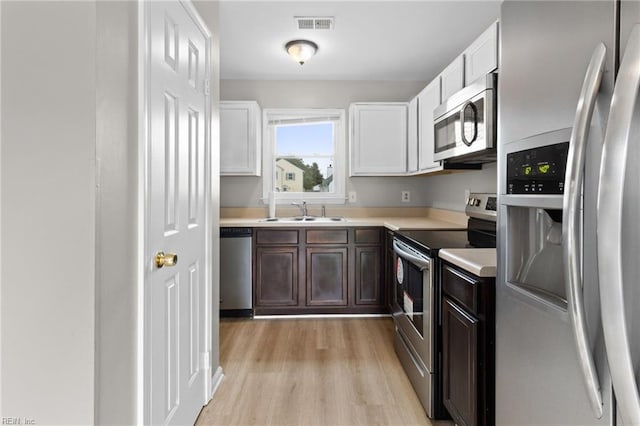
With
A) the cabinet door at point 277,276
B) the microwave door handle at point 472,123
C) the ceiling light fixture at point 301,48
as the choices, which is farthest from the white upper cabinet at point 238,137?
the microwave door handle at point 472,123

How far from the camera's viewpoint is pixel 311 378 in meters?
2.16

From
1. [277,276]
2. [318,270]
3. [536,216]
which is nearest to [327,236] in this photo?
[318,270]

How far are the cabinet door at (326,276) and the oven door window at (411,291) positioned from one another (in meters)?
0.86

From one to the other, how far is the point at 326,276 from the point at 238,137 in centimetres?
164

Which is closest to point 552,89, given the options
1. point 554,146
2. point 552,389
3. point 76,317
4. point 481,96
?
point 554,146

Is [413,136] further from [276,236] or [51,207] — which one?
[51,207]

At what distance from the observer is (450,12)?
2.48 m

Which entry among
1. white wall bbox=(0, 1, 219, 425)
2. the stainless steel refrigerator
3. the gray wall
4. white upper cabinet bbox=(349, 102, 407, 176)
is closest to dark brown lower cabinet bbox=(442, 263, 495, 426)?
the stainless steel refrigerator

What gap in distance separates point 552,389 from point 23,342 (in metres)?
1.36

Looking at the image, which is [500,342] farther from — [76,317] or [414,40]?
[414,40]

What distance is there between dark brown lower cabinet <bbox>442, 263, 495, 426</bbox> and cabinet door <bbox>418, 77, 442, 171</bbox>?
1.37 metres

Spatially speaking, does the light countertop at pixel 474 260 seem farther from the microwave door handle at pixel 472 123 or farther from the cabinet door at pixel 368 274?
the cabinet door at pixel 368 274

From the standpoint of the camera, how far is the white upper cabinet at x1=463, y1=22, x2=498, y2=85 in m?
1.85

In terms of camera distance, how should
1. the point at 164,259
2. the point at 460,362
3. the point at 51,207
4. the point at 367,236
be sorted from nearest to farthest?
1. the point at 51,207
2. the point at 164,259
3. the point at 460,362
4. the point at 367,236
